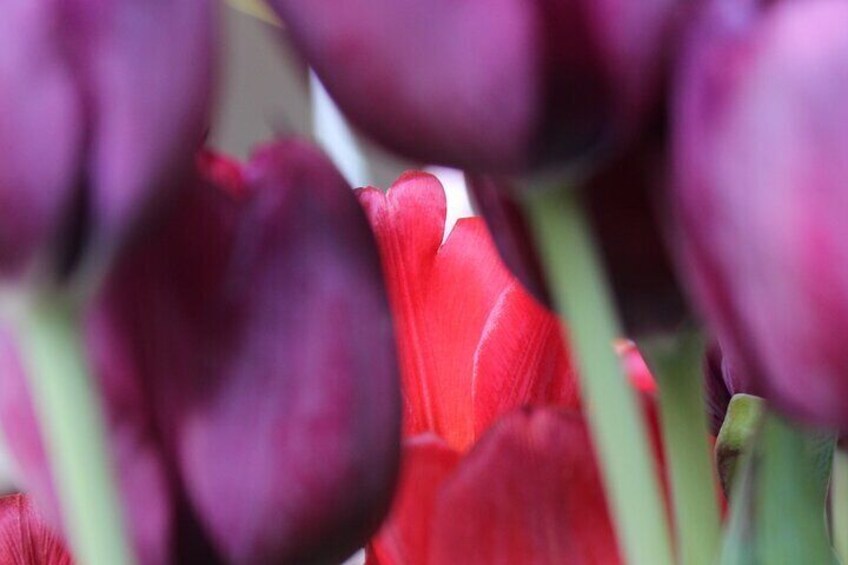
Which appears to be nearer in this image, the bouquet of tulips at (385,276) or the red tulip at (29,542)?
the bouquet of tulips at (385,276)

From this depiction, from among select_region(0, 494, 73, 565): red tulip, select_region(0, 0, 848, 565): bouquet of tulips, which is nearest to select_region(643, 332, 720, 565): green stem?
select_region(0, 0, 848, 565): bouquet of tulips

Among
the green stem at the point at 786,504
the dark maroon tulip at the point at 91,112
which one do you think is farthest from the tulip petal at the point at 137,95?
the green stem at the point at 786,504

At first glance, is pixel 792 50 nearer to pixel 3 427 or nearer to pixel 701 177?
pixel 701 177

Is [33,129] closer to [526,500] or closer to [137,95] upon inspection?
[137,95]

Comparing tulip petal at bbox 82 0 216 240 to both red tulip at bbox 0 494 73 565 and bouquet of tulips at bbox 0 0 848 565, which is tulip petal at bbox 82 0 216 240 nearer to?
bouquet of tulips at bbox 0 0 848 565

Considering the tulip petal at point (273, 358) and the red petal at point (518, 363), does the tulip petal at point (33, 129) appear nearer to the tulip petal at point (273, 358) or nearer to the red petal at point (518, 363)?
the tulip petal at point (273, 358)

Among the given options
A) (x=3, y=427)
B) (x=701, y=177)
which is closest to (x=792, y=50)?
(x=701, y=177)

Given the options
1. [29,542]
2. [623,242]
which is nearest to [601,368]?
[623,242]
